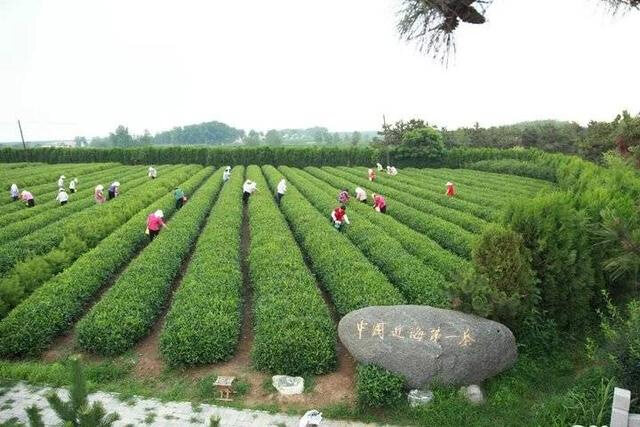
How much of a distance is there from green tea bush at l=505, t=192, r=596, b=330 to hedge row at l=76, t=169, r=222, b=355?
8022 millimetres

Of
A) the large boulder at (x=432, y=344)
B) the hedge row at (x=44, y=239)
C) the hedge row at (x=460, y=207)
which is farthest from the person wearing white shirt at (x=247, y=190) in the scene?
the large boulder at (x=432, y=344)

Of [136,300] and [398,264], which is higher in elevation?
[398,264]

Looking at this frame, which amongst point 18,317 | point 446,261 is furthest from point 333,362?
point 18,317

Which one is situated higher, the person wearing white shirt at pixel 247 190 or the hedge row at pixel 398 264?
the person wearing white shirt at pixel 247 190

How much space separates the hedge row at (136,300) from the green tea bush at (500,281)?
21.3 feet

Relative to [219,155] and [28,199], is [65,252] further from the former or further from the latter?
[219,155]

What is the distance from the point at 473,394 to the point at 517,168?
38.1 m

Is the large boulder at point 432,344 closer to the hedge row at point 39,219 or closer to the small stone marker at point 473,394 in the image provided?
the small stone marker at point 473,394

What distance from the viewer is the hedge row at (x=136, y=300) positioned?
356 inches

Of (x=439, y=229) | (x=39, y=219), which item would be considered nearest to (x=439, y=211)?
(x=439, y=229)

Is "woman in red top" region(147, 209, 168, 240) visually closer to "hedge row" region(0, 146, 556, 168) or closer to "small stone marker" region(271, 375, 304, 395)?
"small stone marker" region(271, 375, 304, 395)

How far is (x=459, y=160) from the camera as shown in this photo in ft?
168

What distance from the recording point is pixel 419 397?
7391mm

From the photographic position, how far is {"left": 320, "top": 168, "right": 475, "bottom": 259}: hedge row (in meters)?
14.5
